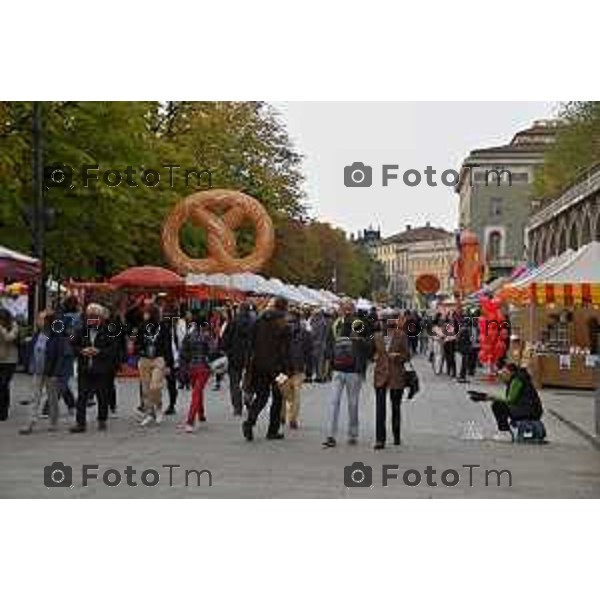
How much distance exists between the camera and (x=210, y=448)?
13906mm

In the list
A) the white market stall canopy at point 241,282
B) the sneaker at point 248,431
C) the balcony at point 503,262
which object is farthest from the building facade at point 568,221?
the sneaker at point 248,431

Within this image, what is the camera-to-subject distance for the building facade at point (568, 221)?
32000mm

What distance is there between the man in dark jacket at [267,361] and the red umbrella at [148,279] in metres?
6.48

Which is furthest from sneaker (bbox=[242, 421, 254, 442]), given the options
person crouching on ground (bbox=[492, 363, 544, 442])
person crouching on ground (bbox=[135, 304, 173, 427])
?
person crouching on ground (bbox=[492, 363, 544, 442])

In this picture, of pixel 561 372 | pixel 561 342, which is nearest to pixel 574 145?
pixel 561 342

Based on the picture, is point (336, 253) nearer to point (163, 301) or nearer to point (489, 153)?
point (163, 301)

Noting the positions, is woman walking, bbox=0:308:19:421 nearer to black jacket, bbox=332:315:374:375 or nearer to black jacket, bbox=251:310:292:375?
black jacket, bbox=251:310:292:375

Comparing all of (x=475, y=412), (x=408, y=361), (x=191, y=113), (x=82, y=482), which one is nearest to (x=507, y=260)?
(x=191, y=113)

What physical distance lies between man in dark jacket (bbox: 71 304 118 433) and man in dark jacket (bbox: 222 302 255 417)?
1678 mm

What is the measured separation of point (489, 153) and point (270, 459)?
14.0 ft

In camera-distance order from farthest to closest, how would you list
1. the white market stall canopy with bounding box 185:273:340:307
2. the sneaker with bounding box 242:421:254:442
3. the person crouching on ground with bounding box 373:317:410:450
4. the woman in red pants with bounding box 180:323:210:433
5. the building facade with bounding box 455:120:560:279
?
the white market stall canopy with bounding box 185:273:340:307
the woman in red pants with bounding box 180:323:210:433
the sneaker with bounding box 242:421:254:442
the person crouching on ground with bounding box 373:317:410:450
the building facade with bounding box 455:120:560:279

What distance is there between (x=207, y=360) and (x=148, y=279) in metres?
5.77

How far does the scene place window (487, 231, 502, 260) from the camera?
4155 centimetres

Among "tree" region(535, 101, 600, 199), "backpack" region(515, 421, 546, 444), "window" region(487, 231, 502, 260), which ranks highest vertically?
"tree" region(535, 101, 600, 199)
